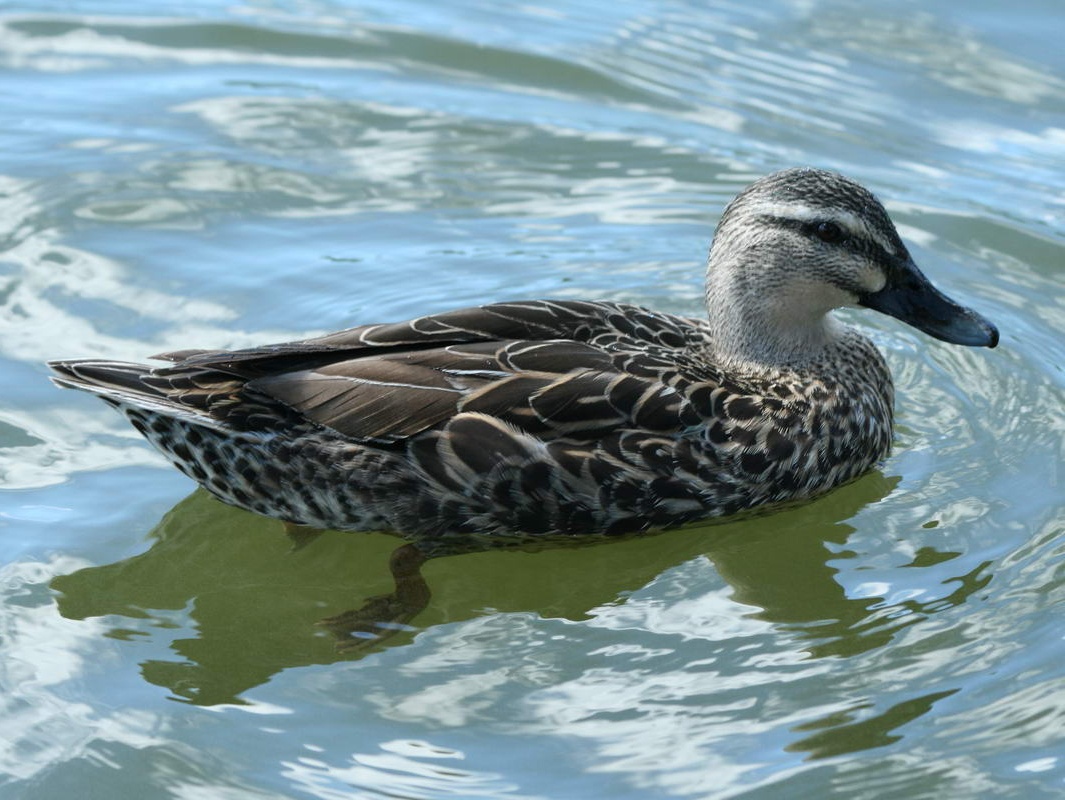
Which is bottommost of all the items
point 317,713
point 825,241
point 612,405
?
point 317,713

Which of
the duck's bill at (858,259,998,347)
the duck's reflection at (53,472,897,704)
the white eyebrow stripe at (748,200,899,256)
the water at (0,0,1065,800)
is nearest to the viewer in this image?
the water at (0,0,1065,800)

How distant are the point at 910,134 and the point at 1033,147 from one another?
858mm

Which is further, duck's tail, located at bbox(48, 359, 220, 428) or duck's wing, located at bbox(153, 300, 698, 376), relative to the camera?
duck's wing, located at bbox(153, 300, 698, 376)

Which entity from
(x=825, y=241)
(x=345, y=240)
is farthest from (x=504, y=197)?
(x=825, y=241)

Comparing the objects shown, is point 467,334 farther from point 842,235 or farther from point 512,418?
point 842,235

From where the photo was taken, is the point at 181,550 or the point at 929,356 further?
the point at 929,356

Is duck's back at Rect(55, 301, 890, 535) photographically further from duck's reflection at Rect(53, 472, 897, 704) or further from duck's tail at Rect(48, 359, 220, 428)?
duck's reflection at Rect(53, 472, 897, 704)

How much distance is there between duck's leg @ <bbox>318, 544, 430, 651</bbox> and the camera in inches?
275

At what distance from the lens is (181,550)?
25.0ft

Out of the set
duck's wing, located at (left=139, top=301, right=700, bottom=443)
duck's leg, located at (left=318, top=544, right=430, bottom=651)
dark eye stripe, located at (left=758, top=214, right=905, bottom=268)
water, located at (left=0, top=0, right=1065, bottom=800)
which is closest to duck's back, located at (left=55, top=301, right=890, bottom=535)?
duck's wing, located at (left=139, top=301, right=700, bottom=443)

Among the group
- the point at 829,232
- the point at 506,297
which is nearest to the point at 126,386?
the point at 506,297

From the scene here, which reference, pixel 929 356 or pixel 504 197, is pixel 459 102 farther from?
pixel 929 356

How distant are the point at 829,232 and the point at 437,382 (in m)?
2.07

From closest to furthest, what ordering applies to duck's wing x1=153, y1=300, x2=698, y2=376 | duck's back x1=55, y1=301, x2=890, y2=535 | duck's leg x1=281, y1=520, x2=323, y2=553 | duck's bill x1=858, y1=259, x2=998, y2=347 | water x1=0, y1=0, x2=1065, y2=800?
water x1=0, y1=0, x2=1065, y2=800 → duck's back x1=55, y1=301, x2=890, y2=535 → duck's wing x1=153, y1=300, x2=698, y2=376 → duck's leg x1=281, y1=520, x2=323, y2=553 → duck's bill x1=858, y1=259, x2=998, y2=347
